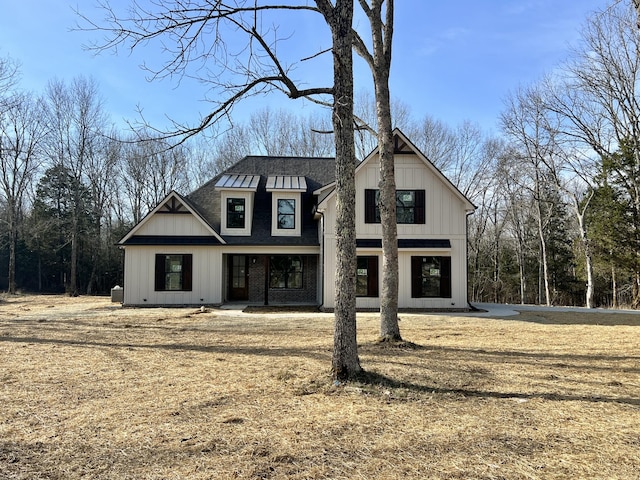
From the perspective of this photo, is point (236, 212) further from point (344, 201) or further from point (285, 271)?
point (344, 201)

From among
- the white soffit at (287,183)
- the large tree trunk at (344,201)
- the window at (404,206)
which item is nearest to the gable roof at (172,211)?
the white soffit at (287,183)

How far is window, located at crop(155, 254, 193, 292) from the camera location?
1655cm

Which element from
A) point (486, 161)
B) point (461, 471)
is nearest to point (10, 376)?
point (461, 471)

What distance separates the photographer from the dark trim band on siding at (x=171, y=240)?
16217mm

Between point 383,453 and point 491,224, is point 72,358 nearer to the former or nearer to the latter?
point 383,453

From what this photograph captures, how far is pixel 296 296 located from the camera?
18.4 metres

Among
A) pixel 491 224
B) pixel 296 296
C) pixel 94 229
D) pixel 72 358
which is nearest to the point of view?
pixel 72 358

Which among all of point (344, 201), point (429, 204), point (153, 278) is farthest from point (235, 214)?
point (344, 201)

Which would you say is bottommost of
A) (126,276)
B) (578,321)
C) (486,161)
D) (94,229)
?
(578,321)

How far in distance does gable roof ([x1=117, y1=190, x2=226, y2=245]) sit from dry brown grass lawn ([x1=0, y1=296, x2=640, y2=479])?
7.91 m

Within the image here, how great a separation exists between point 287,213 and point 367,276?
434cm

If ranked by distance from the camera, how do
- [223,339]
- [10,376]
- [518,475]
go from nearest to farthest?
[518,475] < [10,376] < [223,339]

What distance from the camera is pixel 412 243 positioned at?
50.9 feet

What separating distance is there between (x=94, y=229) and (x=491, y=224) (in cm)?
2963
